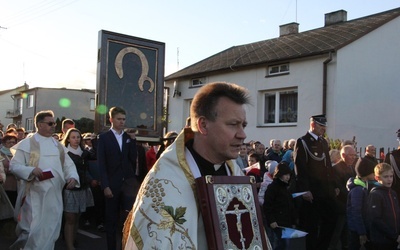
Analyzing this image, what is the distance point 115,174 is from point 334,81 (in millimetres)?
12137

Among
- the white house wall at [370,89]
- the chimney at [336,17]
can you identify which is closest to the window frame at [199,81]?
the chimney at [336,17]

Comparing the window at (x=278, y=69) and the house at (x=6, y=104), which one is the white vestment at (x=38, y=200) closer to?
the window at (x=278, y=69)

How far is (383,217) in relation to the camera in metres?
6.23

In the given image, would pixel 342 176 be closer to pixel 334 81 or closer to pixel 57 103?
pixel 334 81

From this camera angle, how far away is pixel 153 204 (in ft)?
7.94

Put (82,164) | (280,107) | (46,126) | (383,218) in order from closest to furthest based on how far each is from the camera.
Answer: (383,218) → (46,126) → (82,164) → (280,107)

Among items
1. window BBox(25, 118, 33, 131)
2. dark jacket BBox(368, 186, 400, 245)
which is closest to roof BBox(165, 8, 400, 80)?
dark jacket BBox(368, 186, 400, 245)

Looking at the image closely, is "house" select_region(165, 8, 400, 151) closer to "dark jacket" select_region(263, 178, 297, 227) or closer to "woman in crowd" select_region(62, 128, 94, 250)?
"dark jacket" select_region(263, 178, 297, 227)

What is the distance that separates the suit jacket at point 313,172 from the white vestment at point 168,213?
Answer: 5297mm

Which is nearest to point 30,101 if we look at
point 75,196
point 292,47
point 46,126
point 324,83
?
point 292,47

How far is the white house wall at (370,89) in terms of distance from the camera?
17422mm

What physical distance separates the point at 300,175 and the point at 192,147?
5188mm

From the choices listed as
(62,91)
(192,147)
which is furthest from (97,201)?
(62,91)

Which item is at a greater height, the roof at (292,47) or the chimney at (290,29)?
the chimney at (290,29)
